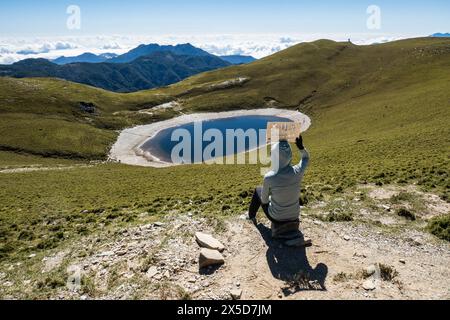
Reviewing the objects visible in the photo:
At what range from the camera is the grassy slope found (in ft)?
72.1

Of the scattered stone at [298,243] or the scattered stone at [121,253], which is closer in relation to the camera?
the scattered stone at [298,243]

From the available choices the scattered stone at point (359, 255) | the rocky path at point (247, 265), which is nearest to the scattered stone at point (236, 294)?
the rocky path at point (247, 265)

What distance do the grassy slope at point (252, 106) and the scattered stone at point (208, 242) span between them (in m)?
4.70

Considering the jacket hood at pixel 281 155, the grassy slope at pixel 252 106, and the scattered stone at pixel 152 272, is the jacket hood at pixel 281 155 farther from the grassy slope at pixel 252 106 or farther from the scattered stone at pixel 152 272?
the grassy slope at pixel 252 106

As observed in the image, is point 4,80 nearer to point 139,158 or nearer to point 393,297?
point 139,158

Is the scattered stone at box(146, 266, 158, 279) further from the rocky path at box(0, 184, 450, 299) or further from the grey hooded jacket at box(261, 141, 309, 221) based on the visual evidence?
the grey hooded jacket at box(261, 141, 309, 221)

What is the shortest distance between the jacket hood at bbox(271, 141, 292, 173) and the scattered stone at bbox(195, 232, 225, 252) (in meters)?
3.82

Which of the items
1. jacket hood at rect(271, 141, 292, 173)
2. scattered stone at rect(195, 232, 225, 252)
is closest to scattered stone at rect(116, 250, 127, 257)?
scattered stone at rect(195, 232, 225, 252)

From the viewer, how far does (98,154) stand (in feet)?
285

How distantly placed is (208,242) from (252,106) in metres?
138

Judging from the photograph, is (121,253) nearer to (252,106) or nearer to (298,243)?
(298,243)

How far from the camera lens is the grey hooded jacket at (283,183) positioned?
10.8 metres

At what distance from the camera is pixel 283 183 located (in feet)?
36.6

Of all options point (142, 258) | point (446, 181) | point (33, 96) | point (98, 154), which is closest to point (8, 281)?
point (142, 258)
